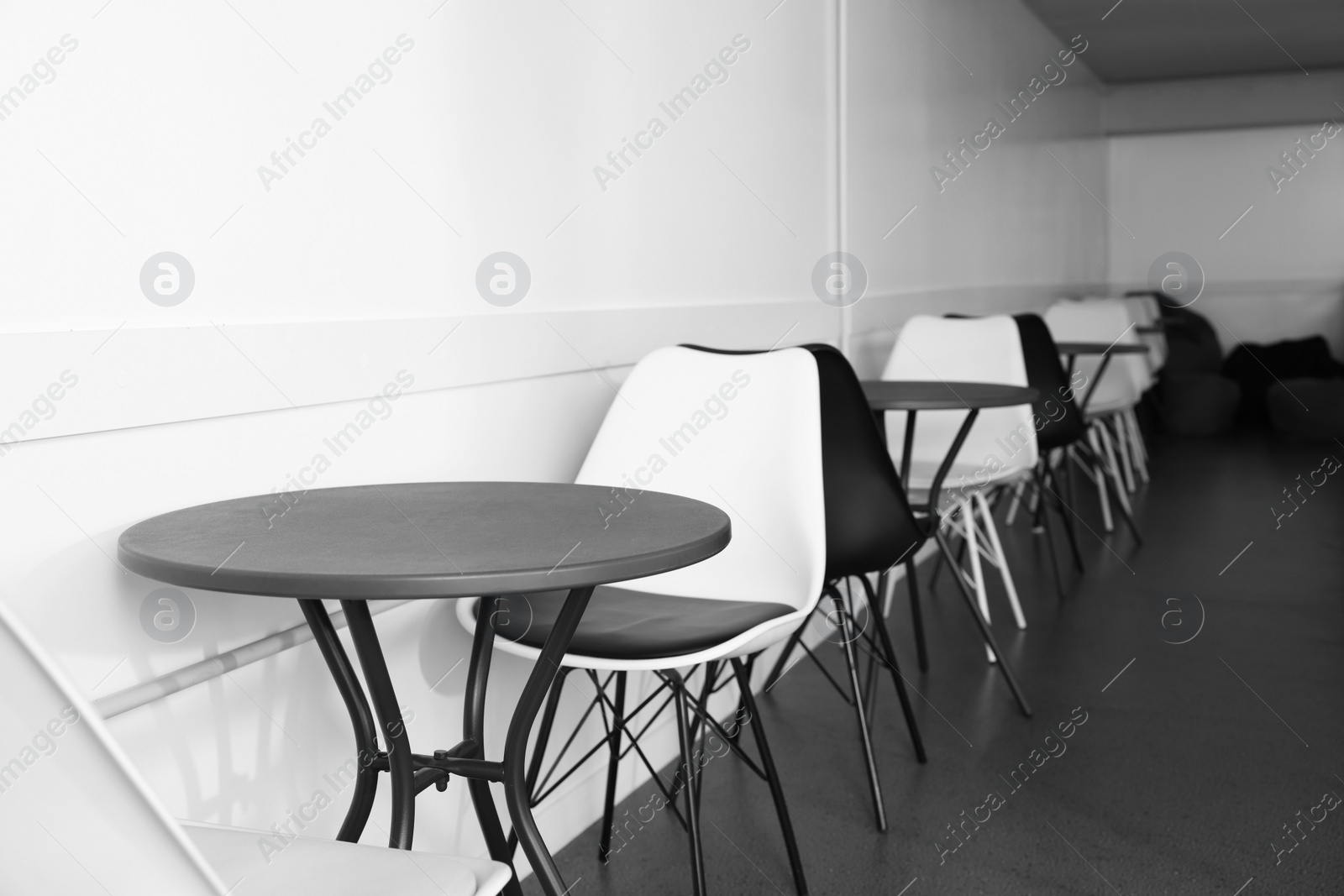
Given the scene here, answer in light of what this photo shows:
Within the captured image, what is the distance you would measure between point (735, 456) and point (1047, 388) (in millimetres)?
2782

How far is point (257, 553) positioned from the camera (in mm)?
1337

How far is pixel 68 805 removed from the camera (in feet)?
2.55

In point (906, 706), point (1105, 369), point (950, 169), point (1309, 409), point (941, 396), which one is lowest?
point (1309, 409)

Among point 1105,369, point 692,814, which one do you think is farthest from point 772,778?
point 1105,369

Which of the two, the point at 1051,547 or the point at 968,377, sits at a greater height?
the point at 968,377

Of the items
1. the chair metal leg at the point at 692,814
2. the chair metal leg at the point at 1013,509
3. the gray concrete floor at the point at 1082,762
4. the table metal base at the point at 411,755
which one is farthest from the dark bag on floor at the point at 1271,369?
the table metal base at the point at 411,755

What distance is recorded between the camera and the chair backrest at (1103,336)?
628 centimetres

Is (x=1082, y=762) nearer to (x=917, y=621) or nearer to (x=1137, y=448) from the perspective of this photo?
(x=917, y=621)

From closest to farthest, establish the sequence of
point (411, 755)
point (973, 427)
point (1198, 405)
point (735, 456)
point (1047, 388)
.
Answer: point (411, 755), point (735, 456), point (973, 427), point (1047, 388), point (1198, 405)

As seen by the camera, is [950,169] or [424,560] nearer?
[424,560]

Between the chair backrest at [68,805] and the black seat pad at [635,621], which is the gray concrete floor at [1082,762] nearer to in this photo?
A: the black seat pad at [635,621]

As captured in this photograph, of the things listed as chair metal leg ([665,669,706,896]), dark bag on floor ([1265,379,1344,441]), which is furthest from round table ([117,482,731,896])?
dark bag on floor ([1265,379,1344,441])

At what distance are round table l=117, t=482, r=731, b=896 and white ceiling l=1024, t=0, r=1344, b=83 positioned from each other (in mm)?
6334

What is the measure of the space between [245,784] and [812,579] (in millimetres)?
999
